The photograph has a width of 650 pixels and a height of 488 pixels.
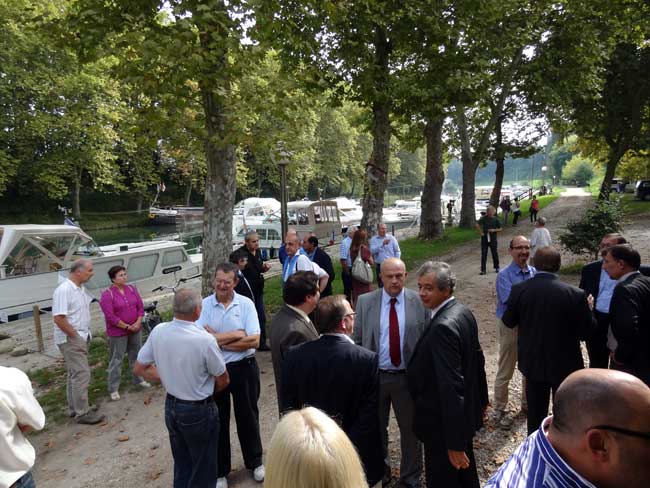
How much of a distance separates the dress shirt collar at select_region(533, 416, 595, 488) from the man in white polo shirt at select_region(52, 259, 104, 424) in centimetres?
538

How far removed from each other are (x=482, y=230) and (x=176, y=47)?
9.22 metres

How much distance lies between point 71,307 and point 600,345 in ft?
19.2

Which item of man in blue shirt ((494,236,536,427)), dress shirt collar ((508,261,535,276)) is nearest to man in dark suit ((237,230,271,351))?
man in blue shirt ((494,236,536,427))

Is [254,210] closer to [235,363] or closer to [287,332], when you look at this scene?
[235,363]

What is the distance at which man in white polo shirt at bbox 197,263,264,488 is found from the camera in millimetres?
3936

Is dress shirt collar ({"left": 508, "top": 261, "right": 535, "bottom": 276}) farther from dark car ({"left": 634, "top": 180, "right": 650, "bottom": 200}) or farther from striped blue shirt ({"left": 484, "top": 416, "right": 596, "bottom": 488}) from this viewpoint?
dark car ({"left": 634, "top": 180, "right": 650, "bottom": 200})

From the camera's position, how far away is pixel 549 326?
3.52 meters

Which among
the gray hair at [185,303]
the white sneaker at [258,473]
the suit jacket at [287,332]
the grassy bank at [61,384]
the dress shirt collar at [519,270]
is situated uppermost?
the gray hair at [185,303]

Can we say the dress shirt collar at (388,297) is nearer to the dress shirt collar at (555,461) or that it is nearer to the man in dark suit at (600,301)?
the man in dark suit at (600,301)

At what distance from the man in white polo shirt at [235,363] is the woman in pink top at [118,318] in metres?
2.40

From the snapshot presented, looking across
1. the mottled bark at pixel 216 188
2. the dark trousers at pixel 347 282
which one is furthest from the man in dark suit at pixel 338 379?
the dark trousers at pixel 347 282

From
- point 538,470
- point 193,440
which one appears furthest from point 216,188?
point 538,470

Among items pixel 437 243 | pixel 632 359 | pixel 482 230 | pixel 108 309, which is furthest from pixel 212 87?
pixel 437 243

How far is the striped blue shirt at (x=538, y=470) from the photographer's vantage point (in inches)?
56.8
